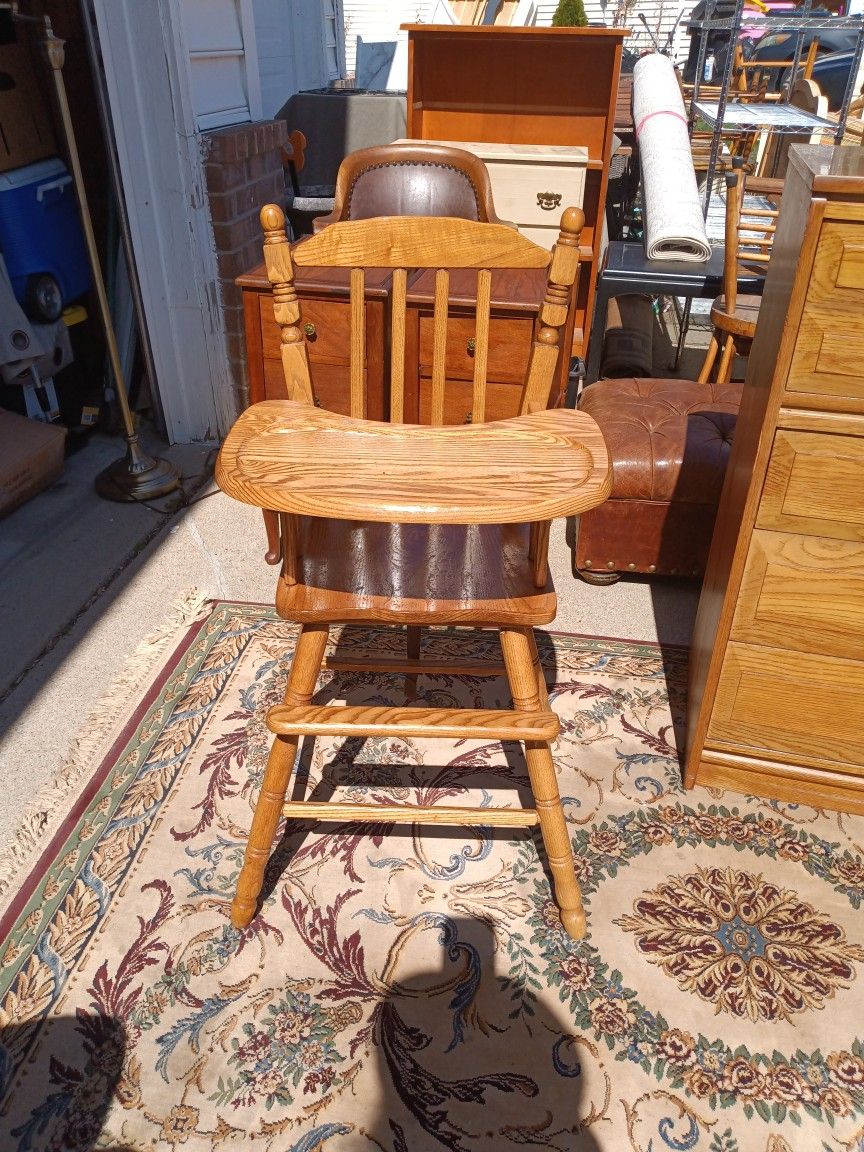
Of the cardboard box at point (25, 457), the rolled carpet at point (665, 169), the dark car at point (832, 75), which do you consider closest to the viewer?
the cardboard box at point (25, 457)

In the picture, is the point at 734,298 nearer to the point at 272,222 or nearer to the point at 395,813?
the point at 272,222

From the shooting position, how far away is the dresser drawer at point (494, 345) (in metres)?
2.20

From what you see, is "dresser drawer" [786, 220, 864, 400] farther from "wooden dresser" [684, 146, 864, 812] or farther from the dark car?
the dark car

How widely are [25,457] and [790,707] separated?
2.33 meters

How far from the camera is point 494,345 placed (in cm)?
223

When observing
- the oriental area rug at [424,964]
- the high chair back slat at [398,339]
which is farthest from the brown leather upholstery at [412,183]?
the oriental area rug at [424,964]

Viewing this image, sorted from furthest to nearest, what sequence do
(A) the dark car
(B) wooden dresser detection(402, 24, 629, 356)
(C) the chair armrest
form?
(A) the dark car → (B) wooden dresser detection(402, 24, 629, 356) → (C) the chair armrest

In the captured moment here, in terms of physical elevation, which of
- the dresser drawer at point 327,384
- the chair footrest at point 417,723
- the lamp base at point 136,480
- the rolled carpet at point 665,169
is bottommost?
the lamp base at point 136,480

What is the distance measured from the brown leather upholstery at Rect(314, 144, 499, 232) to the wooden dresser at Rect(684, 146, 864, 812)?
1.17 metres

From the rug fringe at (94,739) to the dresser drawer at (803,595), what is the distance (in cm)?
133

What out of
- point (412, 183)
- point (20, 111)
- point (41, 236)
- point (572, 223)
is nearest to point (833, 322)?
point (572, 223)

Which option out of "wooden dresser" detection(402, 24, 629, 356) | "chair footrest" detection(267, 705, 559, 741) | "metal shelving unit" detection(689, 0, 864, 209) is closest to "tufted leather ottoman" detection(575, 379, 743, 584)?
"wooden dresser" detection(402, 24, 629, 356)

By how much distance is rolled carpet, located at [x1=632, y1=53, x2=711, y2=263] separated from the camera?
3.11 meters

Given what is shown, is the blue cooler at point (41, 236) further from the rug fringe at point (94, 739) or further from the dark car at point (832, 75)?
the dark car at point (832, 75)
